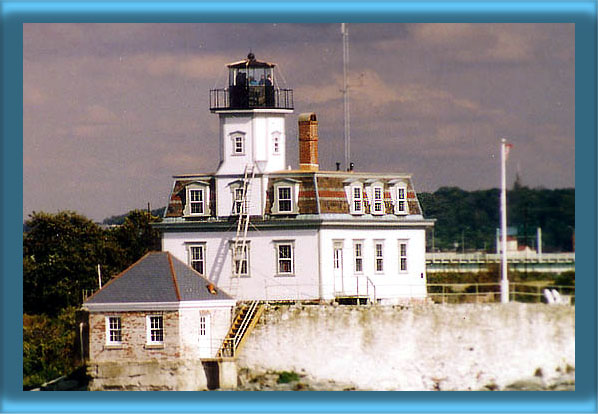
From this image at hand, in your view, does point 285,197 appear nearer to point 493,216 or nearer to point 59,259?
point 493,216

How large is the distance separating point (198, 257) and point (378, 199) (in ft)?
17.2

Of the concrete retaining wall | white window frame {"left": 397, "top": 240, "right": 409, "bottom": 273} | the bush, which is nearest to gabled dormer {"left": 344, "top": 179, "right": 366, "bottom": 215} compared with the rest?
white window frame {"left": 397, "top": 240, "right": 409, "bottom": 273}

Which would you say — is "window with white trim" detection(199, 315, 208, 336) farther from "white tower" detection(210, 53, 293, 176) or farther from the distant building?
"white tower" detection(210, 53, 293, 176)

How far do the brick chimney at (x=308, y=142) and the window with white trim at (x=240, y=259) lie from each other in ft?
10.00

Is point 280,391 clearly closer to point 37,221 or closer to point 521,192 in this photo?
point 521,192

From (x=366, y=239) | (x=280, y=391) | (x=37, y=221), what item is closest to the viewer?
(x=280, y=391)

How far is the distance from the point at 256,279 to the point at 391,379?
190 inches

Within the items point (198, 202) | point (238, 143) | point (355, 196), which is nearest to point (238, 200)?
point (198, 202)

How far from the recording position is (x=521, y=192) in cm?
5581

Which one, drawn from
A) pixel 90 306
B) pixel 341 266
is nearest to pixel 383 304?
pixel 341 266

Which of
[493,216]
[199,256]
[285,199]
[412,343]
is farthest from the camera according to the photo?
[199,256]

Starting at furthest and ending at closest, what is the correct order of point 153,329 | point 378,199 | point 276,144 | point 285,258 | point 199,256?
1. point 378,199
2. point 276,144
3. point 199,256
4. point 285,258
5. point 153,329

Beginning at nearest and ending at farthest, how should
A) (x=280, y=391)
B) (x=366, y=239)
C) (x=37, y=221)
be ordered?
1. (x=280, y=391)
2. (x=366, y=239)
3. (x=37, y=221)

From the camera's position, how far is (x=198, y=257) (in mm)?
57906
